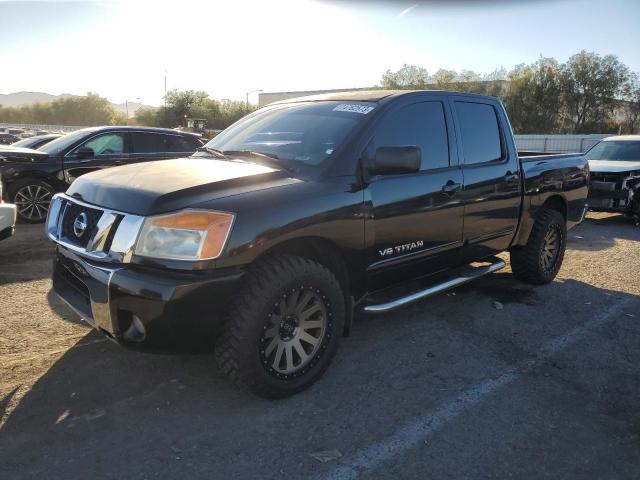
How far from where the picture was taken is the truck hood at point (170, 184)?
292cm

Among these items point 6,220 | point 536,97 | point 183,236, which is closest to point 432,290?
point 183,236

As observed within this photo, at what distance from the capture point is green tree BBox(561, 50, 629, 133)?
1905 inches

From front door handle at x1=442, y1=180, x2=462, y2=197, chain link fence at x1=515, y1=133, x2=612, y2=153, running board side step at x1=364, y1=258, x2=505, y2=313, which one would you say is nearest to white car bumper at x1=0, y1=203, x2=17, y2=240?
running board side step at x1=364, y1=258, x2=505, y2=313

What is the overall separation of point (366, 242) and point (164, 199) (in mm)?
1375

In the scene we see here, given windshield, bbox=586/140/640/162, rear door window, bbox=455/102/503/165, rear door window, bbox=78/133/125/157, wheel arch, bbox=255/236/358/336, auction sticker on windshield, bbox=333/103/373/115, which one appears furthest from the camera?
windshield, bbox=586/140/640/162

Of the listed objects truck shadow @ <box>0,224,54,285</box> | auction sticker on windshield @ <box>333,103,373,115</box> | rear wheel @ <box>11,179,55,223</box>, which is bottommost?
truck shadow @ <box>0,224,54,285</box>

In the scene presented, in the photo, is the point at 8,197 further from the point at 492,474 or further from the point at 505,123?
the point at 492,474

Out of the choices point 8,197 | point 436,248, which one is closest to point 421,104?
point 436,248

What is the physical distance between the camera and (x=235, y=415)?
10.1 ft

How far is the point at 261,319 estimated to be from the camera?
2977 mm

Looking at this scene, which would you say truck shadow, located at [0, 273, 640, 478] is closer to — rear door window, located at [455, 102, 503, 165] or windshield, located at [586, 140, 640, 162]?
rear door window, located at [455, 102, 503, 165]

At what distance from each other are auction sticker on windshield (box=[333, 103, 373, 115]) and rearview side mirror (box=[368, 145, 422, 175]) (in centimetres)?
45

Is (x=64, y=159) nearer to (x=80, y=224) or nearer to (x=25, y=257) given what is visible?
(x=25, y=257)

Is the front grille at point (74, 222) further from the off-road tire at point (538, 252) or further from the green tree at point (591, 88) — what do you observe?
the green tree at point (591, 88)
